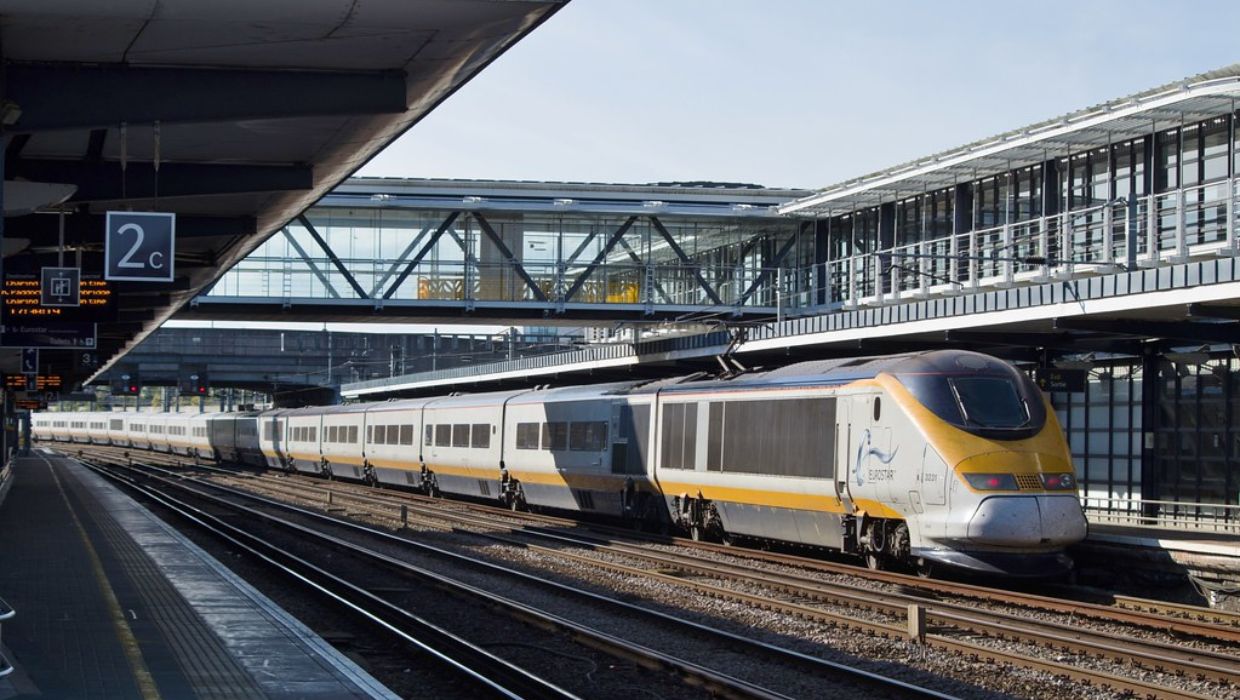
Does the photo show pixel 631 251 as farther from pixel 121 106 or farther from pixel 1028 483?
pixel 121 106

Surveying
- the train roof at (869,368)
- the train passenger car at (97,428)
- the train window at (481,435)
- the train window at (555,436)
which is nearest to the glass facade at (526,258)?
the train window at (481,435)

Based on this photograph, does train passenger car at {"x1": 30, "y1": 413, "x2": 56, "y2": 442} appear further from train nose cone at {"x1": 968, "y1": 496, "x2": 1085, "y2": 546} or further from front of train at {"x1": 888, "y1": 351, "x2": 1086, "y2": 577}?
train nose cone at {"x1": 968, "y1": 496, "x2": 1085, "y2": 546}

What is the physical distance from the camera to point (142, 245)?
15141 millimetres

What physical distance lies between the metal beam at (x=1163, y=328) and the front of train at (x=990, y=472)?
238 centimetres

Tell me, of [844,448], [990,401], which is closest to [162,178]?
[844,448]

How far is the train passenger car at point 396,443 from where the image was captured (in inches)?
1686

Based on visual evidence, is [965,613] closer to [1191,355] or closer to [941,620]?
[941,620]

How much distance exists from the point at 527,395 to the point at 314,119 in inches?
727

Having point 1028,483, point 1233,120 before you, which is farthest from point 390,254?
point 1028,483

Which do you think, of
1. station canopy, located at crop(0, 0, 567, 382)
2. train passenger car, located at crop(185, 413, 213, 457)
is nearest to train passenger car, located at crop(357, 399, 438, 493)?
station canopy, located at crop(0, 0, 567, 382)

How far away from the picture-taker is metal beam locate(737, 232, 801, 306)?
41656 millimetres

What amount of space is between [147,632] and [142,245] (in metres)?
4.23

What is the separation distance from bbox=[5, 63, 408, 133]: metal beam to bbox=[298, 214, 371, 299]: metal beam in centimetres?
2416

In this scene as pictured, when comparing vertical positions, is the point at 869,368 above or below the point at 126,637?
above
